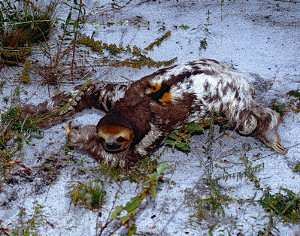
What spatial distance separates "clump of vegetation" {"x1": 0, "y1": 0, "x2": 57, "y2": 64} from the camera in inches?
150

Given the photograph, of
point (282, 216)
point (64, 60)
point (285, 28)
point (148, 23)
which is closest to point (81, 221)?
point (282, 216)

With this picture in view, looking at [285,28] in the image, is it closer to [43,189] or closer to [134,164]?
[134,164]

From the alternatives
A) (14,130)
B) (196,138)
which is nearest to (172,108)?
(196,138)

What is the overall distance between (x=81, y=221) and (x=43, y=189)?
31cm

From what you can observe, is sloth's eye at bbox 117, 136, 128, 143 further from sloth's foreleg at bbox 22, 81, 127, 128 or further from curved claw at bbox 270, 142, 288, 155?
curved claw at bbox 270, 142, 288, 155

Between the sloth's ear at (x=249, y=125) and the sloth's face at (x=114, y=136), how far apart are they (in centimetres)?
74

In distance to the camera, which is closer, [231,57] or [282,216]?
[282,216]

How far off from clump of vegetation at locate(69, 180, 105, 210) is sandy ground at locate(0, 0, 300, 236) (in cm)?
3

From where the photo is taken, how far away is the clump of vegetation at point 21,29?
12.5 ft

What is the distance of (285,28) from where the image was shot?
14.3 ft

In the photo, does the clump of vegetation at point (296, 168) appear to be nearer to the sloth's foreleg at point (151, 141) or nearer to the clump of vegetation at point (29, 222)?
the sloth's foreleg at point (151, 141)

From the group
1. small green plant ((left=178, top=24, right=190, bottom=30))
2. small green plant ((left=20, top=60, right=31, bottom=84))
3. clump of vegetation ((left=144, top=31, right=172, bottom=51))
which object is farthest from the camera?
small green plant ((left=178, top=24, right=190, bottom=30))

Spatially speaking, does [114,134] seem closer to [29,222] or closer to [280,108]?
[29,222]

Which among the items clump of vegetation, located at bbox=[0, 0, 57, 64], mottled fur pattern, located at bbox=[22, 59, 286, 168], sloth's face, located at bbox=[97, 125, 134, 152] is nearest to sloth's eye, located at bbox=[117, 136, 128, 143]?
sloth's face, located at bbox=[97, 125, 134, 152]
